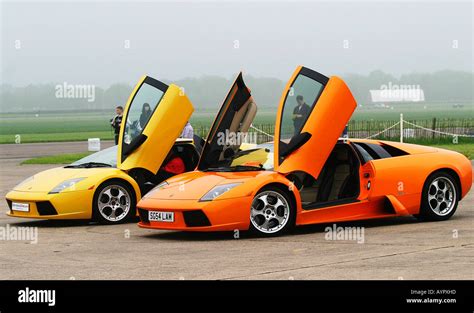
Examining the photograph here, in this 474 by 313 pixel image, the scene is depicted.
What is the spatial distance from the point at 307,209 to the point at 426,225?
5.60 feet

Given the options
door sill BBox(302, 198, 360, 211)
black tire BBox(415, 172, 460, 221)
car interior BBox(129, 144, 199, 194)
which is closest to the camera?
door sill BBox(302, 198, 360, 211)

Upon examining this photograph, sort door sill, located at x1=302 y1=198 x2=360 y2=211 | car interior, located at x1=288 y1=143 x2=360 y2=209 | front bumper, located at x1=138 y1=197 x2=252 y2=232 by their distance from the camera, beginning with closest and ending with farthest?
front bumper, located at x1=138 y1=197 x2=252 y2=232 < door sill, located at x1=302 y1=198 x2=360 y2=211 < car interior, located at x1=288 y1=143 x2=360 y2=209

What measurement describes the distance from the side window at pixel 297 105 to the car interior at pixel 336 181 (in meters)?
0.73

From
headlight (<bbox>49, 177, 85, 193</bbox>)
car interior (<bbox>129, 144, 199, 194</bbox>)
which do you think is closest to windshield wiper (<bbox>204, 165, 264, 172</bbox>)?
car interior (<bbox>129, 144, 199, 194</bbox>)

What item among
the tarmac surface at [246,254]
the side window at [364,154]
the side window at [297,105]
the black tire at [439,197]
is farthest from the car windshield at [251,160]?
the black tire at [439,197]

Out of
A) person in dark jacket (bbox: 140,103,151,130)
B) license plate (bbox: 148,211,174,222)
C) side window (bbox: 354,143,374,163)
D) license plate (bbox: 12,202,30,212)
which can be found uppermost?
person in dark jacket (bbox: 140,103,151,130)

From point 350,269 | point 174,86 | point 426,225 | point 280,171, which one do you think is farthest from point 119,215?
point 350,269

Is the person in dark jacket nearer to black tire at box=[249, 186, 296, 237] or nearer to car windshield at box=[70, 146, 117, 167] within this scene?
car windshield at box=[70, 146, 117, 167]

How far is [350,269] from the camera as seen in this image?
362 inches

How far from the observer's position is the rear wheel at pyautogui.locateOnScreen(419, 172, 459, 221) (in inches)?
527

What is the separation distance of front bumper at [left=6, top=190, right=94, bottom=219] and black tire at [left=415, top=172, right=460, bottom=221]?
4750 mm

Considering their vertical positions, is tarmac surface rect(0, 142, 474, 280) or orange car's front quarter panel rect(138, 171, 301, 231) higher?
orange car's front quarter panel rect(138, 171, 301, 231)

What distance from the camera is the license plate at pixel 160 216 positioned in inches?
480
